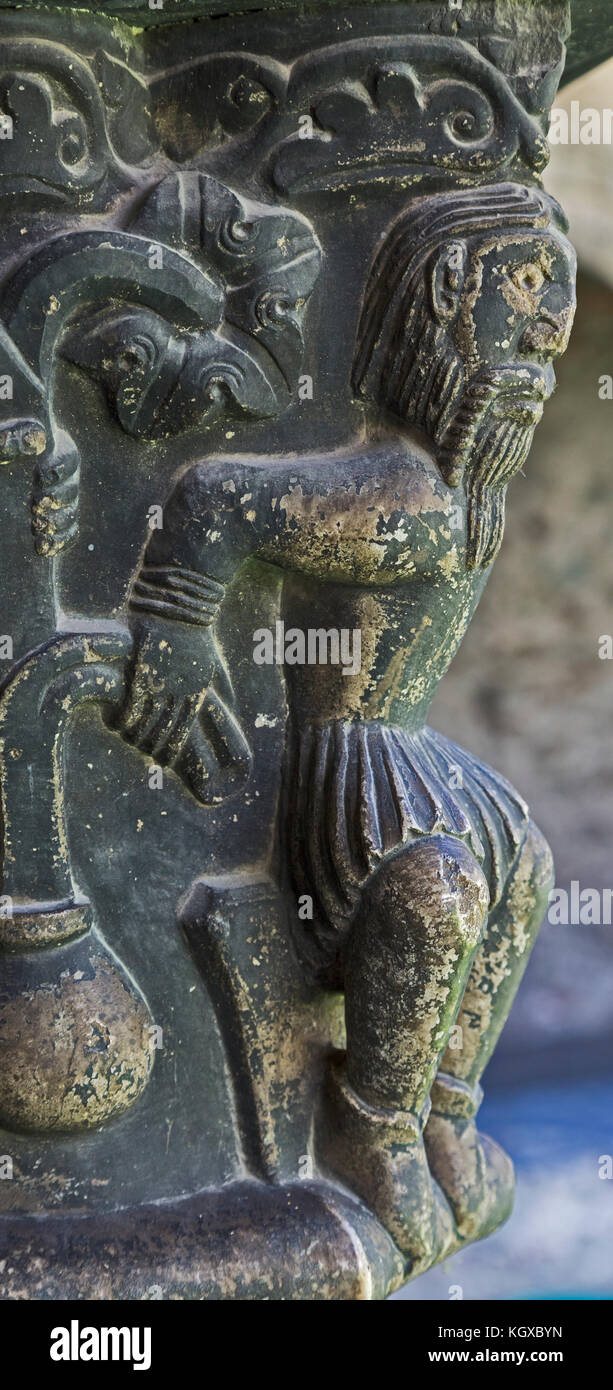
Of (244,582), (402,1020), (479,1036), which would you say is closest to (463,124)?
(244,582)

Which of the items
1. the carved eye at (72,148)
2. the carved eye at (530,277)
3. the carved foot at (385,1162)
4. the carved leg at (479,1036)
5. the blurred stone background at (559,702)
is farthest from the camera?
the blurred stone background at (559,702)

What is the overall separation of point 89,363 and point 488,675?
2019 mm

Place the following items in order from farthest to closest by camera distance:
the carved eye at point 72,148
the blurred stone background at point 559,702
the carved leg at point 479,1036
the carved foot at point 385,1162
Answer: the blurred stone background at point 559,702 < the carved leg at point 479,1036 < the carved foot at point 385,1162 < the carved eye at point 72,148

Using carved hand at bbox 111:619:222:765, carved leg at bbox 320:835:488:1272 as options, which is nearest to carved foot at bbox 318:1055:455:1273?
carved leg at bbox 320:835:488:1272

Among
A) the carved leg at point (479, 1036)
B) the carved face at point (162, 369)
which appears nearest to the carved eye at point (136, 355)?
the carved face at point (162, 369)

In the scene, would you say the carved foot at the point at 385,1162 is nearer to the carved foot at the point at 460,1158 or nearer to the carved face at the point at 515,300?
the carved foot at the point at 460,1158

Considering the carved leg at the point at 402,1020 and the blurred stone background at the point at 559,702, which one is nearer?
the carved leg at the point at 402,1020

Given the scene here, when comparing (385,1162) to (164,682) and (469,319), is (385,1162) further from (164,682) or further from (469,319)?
(469,319)

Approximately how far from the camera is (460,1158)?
6.64 ft

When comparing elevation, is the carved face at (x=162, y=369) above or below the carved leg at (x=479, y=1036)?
above

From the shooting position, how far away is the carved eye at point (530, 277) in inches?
67.1

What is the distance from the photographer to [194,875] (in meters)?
1.81

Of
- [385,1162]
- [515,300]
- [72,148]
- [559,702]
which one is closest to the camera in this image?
[72,148]

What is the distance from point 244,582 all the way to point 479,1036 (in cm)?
69
